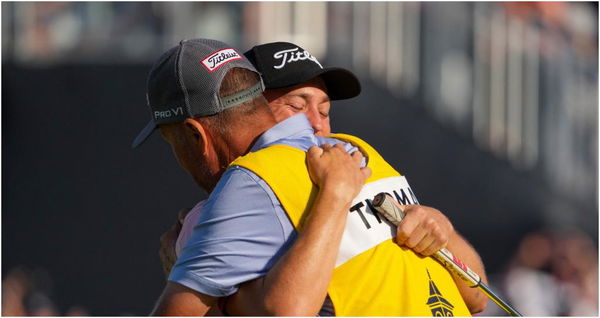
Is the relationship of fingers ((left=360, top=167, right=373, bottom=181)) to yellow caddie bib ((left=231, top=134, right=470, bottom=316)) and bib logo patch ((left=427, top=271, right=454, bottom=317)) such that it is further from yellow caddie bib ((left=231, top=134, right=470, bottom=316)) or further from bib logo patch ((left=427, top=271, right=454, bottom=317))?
bib logo patch ((left=427, top=271, right=454, bottom=317))

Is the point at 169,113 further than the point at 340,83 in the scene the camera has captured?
No

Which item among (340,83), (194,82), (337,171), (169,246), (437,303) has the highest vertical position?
(194,82)

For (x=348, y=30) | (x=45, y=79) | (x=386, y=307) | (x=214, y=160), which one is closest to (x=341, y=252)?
(x=386, y=307)

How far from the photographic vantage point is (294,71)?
181 inches

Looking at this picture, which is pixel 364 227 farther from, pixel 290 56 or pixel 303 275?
pixel 290 56

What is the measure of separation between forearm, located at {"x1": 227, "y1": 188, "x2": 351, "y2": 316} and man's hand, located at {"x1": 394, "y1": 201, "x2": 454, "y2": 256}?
0.91ft

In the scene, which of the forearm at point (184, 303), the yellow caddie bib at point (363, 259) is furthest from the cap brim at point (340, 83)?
the forearm at point (184, 303)

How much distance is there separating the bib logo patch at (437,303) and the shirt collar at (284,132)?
1.91 ft

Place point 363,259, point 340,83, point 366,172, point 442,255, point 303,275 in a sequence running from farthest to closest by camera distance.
Result: point 340,83 < point 442,255 < point 366,172 < point 363,259 < point 303,275

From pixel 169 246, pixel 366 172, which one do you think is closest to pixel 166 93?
pixel 366 172

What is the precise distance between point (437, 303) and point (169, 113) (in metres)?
0.98

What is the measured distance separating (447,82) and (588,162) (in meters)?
1.89

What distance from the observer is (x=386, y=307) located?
3225 mm

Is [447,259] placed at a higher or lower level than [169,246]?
higher
